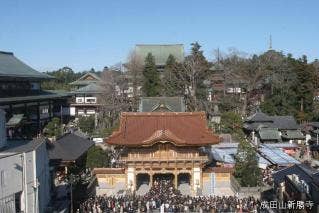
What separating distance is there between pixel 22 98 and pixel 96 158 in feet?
43.2

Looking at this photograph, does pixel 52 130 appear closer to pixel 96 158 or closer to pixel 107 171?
pixel 96 158

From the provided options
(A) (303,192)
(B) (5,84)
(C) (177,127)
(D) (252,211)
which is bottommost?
(D) (252,211)

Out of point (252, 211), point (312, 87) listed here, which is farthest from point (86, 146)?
point (312, 87)

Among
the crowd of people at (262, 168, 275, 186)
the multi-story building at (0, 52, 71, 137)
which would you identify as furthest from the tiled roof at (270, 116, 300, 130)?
the multi-story building at (0, 52, 71, 137)

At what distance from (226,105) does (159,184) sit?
3394cm

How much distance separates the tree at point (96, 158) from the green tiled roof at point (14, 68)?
12834 millimetres

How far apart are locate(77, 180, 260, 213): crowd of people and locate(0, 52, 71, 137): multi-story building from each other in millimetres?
17789

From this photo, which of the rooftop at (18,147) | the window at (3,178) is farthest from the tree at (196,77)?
the window at (3,178)

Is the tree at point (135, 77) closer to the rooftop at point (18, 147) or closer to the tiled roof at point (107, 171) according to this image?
the tiled roof at point (107, 171)

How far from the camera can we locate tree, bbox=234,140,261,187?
1458 inches

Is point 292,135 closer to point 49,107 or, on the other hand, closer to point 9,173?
point 49,107

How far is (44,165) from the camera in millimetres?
31094

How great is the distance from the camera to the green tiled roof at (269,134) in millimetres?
57562

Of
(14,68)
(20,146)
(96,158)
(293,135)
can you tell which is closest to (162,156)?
(96,158)
